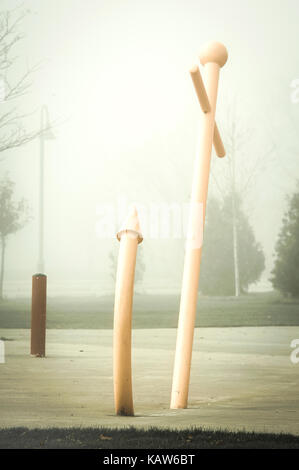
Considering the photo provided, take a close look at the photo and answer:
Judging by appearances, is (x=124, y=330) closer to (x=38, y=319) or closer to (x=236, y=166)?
(x=38, y=319)

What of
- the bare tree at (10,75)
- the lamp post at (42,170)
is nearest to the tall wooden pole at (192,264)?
the bare tree at (10,75)

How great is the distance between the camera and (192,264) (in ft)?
12.6

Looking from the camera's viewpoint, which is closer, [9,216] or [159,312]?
[9,216]

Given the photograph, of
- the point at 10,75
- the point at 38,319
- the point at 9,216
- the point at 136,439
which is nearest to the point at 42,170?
the point at 9,216

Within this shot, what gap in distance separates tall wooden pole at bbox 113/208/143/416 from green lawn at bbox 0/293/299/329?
270 inches

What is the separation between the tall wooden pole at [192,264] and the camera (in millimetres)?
3760

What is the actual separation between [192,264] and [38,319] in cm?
283

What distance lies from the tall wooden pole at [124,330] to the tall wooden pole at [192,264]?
393 millimetres

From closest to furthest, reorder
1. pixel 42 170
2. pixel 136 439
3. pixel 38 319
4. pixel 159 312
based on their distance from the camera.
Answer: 1. pixel 136 439
2. pixel 38 319
3. pixel 42 170
4. pixel 159 312

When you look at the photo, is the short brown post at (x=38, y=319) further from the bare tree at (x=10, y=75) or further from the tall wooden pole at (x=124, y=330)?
the tall wooden pole at (x=124, y=330)

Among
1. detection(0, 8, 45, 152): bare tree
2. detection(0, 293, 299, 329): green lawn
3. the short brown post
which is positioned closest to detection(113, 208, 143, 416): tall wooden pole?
the short brown post

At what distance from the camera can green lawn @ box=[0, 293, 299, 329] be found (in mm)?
10570

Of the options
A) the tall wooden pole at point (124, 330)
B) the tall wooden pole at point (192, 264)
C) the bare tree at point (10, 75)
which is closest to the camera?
the tall wooden pole at point (124, 330)
